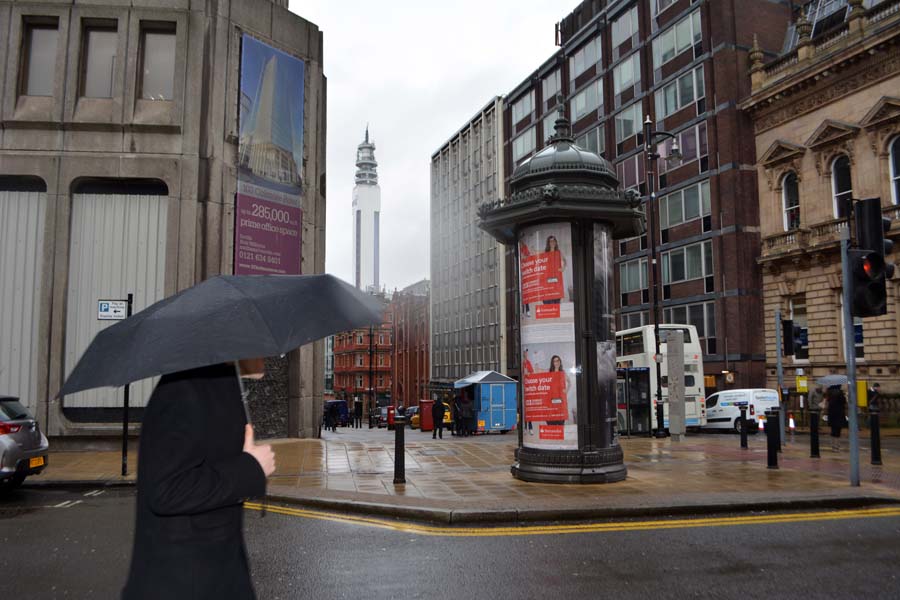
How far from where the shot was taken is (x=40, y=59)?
1738cm

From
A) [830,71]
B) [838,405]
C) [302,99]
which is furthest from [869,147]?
[302,99]

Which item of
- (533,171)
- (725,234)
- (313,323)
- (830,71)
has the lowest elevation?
(313,323)

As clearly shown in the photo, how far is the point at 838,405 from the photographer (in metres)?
21.6

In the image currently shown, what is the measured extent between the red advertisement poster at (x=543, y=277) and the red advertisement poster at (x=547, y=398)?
3.97 feet

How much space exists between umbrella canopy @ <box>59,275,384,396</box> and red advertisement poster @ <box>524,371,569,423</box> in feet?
26.4

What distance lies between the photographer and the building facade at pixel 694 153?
3531cm

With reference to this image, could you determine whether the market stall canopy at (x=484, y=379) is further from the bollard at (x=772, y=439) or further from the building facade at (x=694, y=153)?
the bollard at (x=772, y=439)

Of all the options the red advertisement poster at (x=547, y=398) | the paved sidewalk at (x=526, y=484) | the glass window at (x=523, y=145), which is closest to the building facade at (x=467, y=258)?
the glass window at (x=523, y=145)

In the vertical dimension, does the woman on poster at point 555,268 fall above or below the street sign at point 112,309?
above

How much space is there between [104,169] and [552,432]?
1231 centimetres

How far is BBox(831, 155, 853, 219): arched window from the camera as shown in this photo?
3105cm

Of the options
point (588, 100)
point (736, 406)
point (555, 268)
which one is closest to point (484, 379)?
point (736, 406)

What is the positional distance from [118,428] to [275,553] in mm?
11000

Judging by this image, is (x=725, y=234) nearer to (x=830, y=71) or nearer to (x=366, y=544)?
(x=830, y=71)
